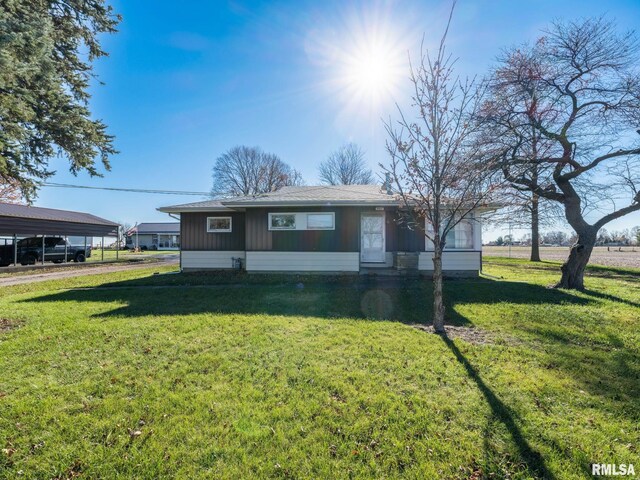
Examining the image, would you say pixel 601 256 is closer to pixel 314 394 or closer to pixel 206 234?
pixel 206 234

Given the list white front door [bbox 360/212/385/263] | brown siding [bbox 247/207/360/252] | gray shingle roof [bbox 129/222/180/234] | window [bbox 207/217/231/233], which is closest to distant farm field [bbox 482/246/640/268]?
white front door [bbox 360/212/385/263]

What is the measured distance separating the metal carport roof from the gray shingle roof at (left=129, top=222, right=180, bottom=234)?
751 inches

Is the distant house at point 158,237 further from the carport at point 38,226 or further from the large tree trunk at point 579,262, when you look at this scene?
the large tree trunk at point 579,262

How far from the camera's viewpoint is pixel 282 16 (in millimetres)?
8516

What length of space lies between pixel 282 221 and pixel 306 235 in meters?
1.07

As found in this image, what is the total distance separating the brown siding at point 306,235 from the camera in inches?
430

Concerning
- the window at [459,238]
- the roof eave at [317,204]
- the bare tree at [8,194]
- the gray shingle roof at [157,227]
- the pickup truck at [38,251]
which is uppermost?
the bare tree at [8,194]

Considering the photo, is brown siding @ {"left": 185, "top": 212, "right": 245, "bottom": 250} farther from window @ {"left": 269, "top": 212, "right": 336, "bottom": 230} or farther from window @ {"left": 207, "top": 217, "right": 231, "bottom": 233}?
window @ {"left": 269, "top": 212, "right": 336, "bottom": 230}

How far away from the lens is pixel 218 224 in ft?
42.2

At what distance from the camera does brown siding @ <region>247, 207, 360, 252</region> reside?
10930mm

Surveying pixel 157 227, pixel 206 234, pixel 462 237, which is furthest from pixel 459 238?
pixel 157 227

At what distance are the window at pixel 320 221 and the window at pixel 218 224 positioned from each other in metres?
3.83

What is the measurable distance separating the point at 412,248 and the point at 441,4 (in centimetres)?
768

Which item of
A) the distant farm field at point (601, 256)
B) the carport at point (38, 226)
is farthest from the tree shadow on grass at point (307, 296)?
the distant farm field at point (601, 256)
